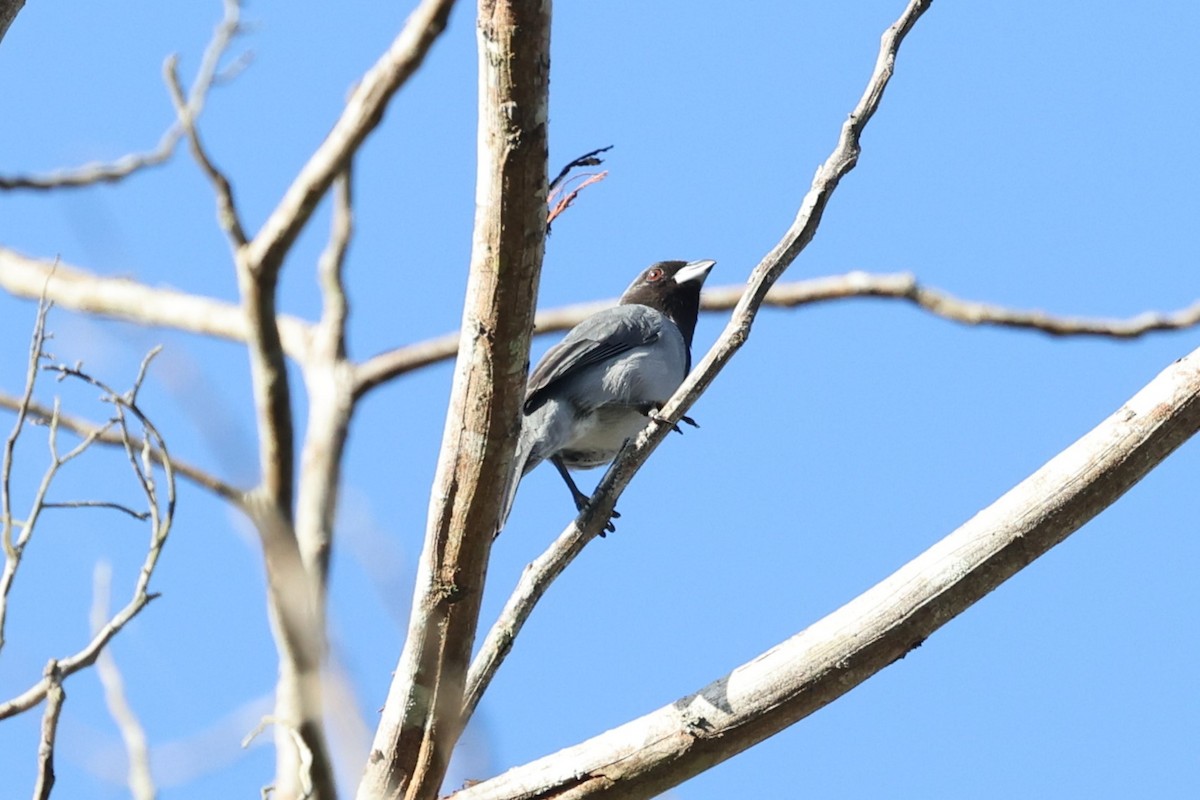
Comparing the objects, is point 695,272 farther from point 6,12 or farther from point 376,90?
point 6,12

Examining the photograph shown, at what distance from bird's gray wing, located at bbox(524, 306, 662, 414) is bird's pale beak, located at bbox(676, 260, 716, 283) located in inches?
25.5

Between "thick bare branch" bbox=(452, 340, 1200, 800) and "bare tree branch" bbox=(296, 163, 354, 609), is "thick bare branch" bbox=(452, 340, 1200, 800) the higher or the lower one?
the lower one

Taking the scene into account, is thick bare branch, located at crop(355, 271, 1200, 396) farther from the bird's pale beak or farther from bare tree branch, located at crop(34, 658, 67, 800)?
bare tree branch, located at crop(34, 658, 67, 800)

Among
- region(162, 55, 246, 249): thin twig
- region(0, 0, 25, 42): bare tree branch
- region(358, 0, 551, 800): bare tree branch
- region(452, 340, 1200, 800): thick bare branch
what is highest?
region(162, 55, 246, 249): thin twig

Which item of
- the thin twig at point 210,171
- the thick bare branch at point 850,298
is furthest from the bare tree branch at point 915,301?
the thin twig at point 210,171

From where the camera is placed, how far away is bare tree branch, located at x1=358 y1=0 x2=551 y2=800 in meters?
2.81

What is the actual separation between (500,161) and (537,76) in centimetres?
21

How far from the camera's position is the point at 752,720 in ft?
11.3

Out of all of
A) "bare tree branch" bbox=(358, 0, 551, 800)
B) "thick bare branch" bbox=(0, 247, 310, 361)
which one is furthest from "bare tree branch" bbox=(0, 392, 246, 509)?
"thick bare branch" bbox=(0, 247, 310, 361)

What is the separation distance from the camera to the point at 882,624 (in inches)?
132

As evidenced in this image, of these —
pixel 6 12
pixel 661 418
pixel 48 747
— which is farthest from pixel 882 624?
pixel 6 12

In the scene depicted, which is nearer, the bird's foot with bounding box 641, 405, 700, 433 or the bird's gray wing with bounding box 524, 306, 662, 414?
the bird's foot with bounding box 641, 405, 700, 433

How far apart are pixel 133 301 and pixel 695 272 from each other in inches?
150

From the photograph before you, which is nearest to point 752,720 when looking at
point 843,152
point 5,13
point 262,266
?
point 843,152
